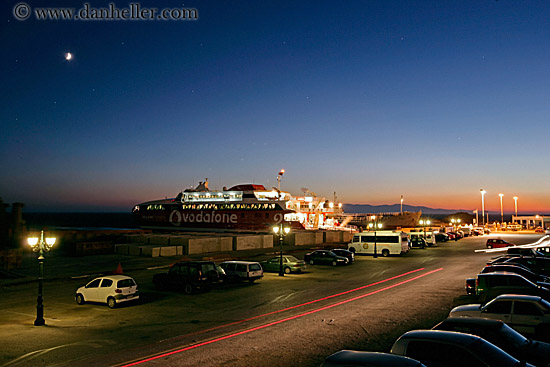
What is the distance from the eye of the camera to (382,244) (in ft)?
136

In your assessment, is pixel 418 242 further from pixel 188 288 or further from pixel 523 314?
pixel 523 314

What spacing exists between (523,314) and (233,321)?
31.7ft

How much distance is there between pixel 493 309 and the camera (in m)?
12.6

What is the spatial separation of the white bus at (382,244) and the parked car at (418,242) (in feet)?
30.4

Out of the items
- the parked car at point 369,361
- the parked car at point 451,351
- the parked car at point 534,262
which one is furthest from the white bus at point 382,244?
the parked car at point 369,361

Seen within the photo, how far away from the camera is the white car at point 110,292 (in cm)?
1820

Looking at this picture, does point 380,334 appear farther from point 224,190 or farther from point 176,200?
point 176,200

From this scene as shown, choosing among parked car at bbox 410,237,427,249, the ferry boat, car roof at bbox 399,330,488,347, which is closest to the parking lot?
car roof at bbox 399,330,488,347

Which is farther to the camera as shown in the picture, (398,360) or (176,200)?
(176,200)

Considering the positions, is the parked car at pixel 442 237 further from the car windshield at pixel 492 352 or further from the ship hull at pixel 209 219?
the car windshield at pixel 492 352

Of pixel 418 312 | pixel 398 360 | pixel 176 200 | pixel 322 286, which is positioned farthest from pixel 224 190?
pixel 398 360

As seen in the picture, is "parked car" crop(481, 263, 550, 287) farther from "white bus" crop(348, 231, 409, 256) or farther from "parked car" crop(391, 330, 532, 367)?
"white bus" crop(348, 231, 409, 256)

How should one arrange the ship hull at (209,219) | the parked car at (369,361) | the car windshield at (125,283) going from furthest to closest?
the ship hull at (209,219) → the car windshield at (125,283) → the parked car at (369,361)

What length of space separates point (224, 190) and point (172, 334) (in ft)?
257
